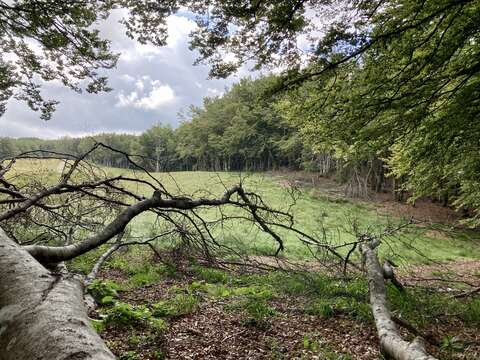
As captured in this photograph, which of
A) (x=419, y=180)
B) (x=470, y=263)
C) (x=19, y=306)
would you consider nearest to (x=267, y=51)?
(x=19, y=306)

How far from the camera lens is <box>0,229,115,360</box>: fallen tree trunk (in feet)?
2.82

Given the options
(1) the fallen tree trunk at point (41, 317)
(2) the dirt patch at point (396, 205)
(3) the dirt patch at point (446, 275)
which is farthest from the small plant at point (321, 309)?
(2) the dirt patch at point (396, 205)

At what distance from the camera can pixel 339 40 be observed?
14.5ft

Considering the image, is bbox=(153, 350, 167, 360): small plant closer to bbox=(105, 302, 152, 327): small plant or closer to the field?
the field

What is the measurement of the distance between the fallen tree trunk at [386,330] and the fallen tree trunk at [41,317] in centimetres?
204

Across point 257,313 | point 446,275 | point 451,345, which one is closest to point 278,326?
point 257,313

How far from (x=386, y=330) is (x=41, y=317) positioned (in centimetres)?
300

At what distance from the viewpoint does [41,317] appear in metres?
1.00

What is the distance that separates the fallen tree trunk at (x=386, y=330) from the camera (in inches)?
87.8

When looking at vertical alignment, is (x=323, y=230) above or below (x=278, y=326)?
above

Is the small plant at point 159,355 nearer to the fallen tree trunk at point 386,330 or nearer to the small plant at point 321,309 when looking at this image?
the fallen tree trunk at point 386,330

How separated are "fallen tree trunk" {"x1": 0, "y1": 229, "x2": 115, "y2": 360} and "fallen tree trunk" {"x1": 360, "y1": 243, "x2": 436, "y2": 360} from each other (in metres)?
2.04

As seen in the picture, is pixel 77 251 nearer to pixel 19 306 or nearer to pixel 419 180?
pixel 19 306

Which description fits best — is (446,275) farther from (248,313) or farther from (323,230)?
(248,313)
